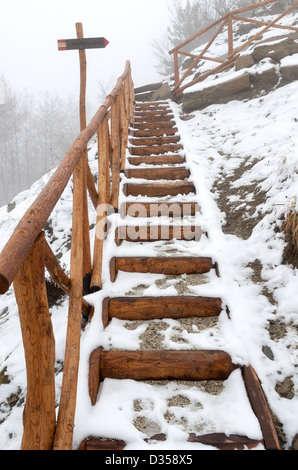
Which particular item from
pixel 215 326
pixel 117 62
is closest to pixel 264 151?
pixel 215 326

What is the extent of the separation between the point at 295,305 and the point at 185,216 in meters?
1.60

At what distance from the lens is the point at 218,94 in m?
7.26

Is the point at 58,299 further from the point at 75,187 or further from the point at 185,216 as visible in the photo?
the point at 185,216

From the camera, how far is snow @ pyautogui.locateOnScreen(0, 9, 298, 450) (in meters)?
1.58

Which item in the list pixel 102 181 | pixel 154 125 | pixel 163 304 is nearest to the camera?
pixel 163 304

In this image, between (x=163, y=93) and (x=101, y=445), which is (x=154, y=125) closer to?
(x=163, y=93)

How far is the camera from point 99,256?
244 cm

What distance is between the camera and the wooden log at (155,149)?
16.1 ft

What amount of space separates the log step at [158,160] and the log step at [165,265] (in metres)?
2.28

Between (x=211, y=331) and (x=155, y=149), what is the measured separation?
3.55 meters

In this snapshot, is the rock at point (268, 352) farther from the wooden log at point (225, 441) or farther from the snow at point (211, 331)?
the wooden log at point (225, 441)

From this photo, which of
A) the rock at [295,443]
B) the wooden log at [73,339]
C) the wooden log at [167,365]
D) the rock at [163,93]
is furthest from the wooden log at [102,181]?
the rock at [163,93]

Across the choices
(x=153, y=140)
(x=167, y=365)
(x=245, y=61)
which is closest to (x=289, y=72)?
(x=245, y=61)

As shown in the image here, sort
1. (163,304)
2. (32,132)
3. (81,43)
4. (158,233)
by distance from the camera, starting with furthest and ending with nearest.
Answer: (32,132) < (81,43) < (158,233) < (163,304)
